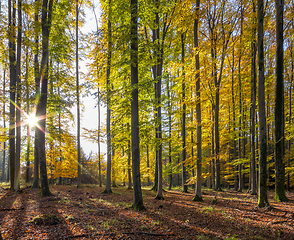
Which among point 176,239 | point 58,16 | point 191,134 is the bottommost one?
point 176,239

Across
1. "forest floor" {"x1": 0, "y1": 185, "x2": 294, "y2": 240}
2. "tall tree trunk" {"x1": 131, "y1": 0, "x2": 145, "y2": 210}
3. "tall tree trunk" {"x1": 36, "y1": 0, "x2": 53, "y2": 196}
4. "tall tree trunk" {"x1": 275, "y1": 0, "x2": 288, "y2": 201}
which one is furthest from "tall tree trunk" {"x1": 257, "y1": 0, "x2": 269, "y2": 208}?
"tall tree trunk" {"x1": 36, "y1": 0, "x2": 53, "y2": 196}

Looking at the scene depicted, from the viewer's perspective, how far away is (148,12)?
809 cm

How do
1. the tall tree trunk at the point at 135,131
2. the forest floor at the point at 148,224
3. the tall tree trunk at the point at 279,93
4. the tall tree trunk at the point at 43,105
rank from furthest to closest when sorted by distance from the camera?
the tall tree trunk at the point at 43,105 → the tall tree trunk at the point at 279,93 → the tall tree trunk at the point at 135,131 → the forest floor at the point at 148,224

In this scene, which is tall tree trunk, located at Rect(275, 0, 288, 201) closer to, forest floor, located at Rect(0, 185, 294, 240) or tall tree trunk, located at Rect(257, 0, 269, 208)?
tall tree trunk, located at Rect(257, 0, 269, 208)

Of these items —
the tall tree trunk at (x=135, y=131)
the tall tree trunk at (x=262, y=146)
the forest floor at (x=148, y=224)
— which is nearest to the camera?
the forest floor at (x=148, y=224)

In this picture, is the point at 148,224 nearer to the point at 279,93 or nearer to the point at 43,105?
the point at 43,105

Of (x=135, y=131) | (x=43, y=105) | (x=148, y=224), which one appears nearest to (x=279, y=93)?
(x=135, y=131)

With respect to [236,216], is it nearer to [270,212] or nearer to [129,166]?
[270,212]

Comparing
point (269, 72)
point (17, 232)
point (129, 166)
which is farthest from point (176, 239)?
point (269, 72)

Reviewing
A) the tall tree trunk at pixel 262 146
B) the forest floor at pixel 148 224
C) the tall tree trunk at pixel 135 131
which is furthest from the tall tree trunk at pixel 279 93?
the tall tree trunk at pixel 135 131

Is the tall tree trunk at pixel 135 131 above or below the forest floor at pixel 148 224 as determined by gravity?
above

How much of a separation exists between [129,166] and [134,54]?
10905mm

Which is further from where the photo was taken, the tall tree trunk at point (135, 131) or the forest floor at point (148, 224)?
the tall tree trunk at point (135, 131)

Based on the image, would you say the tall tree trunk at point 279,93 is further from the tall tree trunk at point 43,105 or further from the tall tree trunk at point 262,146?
the tall tree trunk at point 43,105
